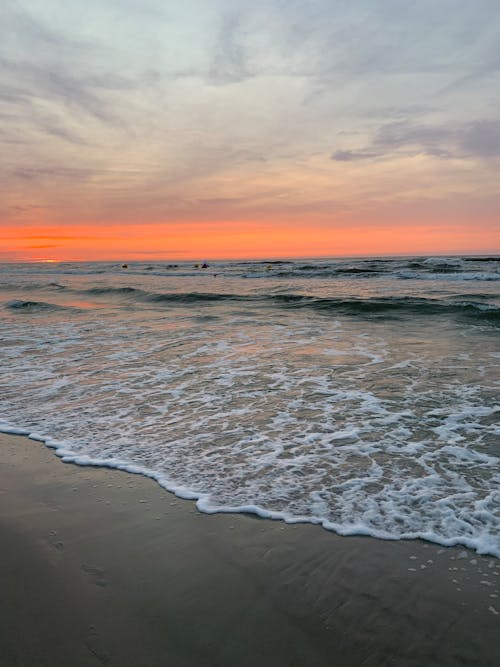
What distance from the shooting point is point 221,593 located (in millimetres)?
2660

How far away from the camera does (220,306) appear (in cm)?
1938

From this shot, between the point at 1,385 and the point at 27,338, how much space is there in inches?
186

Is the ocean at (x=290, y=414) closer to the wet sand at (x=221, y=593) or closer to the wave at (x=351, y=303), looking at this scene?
the wet sand at (x=221, y=593)

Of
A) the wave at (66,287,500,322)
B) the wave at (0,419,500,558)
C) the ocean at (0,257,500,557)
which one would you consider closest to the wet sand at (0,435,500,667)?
the wave at (0,419,500,558)

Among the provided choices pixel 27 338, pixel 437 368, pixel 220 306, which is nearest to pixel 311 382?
pixel 437 368

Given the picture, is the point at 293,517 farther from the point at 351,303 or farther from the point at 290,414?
the point at 351,303

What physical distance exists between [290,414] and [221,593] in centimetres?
328

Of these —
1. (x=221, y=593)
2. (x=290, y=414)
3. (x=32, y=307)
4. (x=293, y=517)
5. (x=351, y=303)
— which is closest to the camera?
(x=221, y=593)

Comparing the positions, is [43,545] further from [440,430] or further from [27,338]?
[27,338]

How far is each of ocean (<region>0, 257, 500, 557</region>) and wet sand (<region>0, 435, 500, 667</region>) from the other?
31 cm

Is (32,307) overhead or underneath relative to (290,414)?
overhead

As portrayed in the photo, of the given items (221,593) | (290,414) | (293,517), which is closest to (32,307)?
(290,414)

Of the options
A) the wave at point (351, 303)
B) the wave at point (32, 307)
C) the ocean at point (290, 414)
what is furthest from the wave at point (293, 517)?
the wave at point (32, 307)

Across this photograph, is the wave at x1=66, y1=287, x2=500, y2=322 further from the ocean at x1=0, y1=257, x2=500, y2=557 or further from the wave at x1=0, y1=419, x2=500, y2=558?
the wave at x1=0, y1=419, x2=500, y2=558
